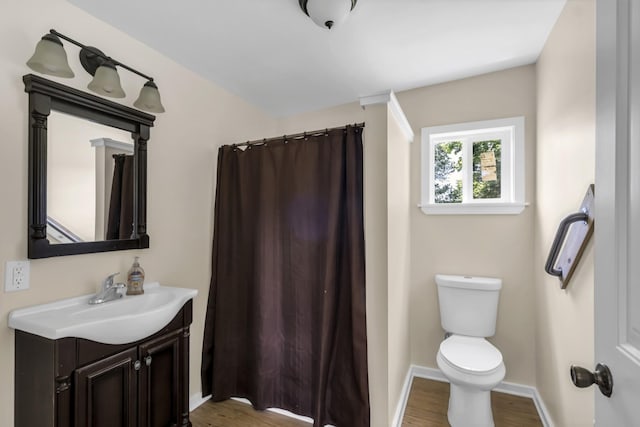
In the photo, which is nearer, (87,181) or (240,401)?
(87,181)

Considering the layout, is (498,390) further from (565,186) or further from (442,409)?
(565,186)

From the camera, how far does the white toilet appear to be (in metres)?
1.65

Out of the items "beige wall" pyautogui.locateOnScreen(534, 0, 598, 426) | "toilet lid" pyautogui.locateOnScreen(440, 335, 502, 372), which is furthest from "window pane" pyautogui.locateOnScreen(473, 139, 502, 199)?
"toilet lid" pyautogui.locateOnScreen(440, 335, 502, 372)

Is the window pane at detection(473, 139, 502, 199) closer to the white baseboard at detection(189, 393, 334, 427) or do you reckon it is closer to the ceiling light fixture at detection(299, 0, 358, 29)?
the ceiling light fixture at detection(299, 0, 358, 29)

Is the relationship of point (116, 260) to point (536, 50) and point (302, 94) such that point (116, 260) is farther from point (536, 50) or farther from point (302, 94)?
point (536, 50)

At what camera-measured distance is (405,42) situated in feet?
5.86

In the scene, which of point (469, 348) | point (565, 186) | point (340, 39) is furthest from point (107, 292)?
point (565, 186)

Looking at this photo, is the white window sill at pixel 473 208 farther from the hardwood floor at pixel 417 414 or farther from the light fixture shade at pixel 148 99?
the light fixture shade at pixel 148 99

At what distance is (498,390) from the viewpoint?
2.20 meters

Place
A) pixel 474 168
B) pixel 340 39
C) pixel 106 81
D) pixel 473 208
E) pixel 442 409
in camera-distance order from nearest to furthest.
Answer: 1. pixel 106 81
2. pixel 340 39
3. pixel 442 409
4. pixel 473 208
5. pixel 474 168

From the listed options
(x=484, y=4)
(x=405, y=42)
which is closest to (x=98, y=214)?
(x=405, y=42)

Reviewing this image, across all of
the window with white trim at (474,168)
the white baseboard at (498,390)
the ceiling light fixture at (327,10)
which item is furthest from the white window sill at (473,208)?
the ceiling light fixture at (327,10)

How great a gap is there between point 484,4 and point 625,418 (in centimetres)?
176

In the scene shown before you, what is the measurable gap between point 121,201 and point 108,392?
968 mm
